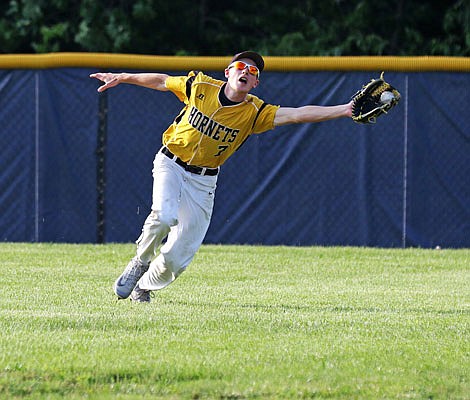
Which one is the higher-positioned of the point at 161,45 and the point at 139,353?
the point at 139,353

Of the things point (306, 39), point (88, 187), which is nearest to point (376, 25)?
point (306, 39)

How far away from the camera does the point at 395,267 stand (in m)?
11.4

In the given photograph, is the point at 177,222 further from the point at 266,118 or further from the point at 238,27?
the point at 238,27

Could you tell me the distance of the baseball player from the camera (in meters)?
8.14

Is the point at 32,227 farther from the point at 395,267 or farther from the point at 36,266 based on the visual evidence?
the point at 395,267

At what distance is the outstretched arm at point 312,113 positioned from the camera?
7.92 m

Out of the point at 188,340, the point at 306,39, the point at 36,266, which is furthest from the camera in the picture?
the point at 306,39

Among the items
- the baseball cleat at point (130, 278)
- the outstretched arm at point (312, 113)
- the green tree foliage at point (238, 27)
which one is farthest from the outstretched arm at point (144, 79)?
the green tree foliage at point (238, 27)

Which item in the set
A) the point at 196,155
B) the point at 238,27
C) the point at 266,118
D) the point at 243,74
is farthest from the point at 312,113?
the point at 238,27

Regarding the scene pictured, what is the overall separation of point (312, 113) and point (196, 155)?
877mm

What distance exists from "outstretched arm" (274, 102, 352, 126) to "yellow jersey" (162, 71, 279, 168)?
0.09 metres

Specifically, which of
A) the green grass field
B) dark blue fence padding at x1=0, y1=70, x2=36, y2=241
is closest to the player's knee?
the green grass field

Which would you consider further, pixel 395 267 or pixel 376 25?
pixel 376 25

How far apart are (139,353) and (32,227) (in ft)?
23.5
